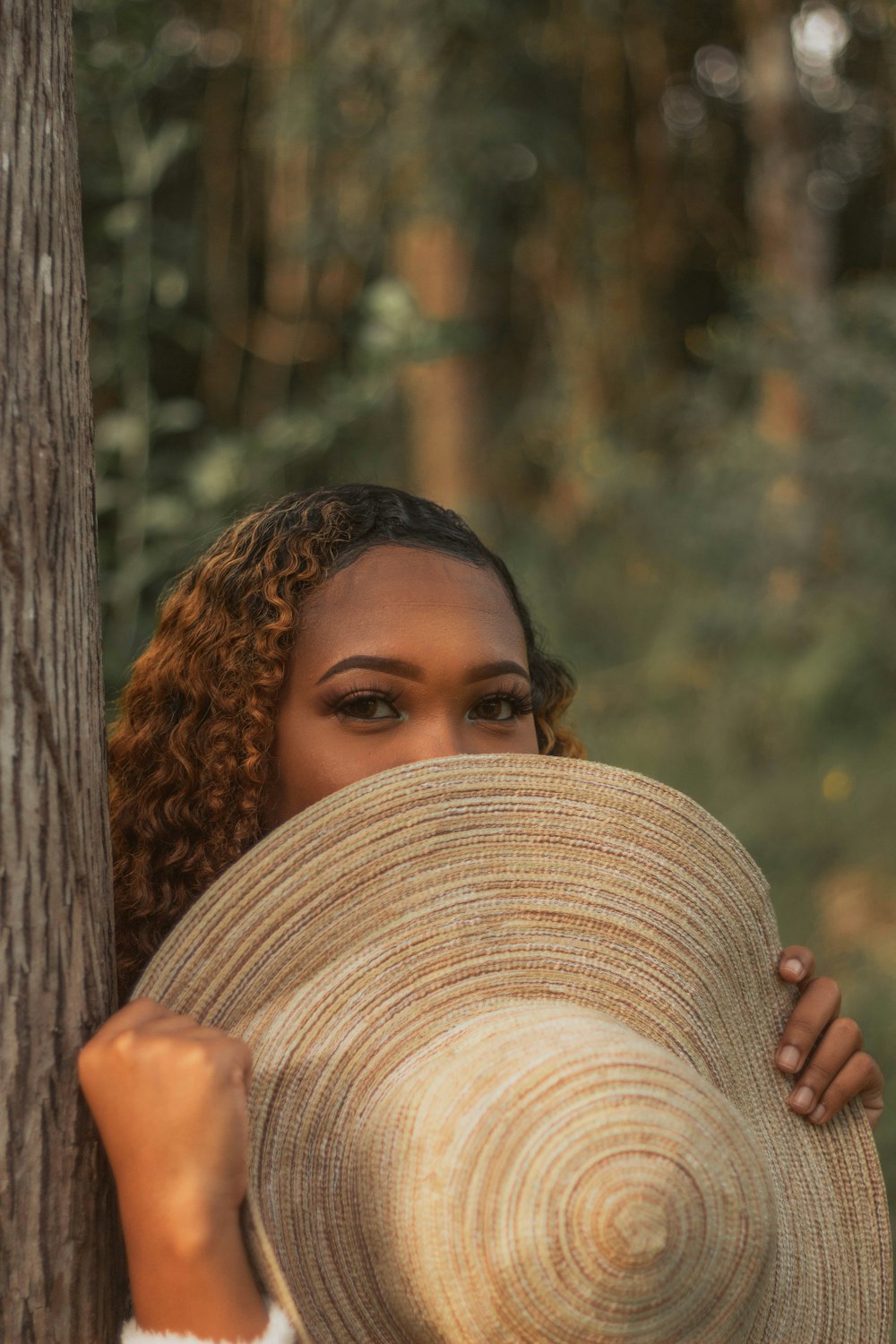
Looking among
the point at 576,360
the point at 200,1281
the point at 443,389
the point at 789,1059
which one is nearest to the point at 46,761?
the point at 200,1281

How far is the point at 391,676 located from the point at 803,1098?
0.70m

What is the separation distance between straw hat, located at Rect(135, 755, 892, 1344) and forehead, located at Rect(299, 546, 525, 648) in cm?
35

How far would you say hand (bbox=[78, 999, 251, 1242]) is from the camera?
3.45ft

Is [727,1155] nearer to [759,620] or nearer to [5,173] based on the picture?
[5,173]

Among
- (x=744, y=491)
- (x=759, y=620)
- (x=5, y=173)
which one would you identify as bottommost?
(x=759, y=620)

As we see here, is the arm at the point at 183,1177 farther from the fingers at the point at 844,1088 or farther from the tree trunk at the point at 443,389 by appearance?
the tree trunk at the point at 443,389

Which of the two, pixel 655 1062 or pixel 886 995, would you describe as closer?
pixel 655 1062

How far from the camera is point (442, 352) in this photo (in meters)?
3.77

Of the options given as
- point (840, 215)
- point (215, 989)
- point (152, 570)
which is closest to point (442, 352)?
point (152, 570)

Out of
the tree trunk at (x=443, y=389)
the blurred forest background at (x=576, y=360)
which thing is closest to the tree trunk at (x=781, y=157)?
the blurred forest background at (x=576, y=360)

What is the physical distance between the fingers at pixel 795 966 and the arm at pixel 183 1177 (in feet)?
2.22

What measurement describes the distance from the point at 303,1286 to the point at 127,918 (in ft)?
1.96

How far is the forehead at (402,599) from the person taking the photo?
165 centimetres

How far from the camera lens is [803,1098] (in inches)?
56.1
